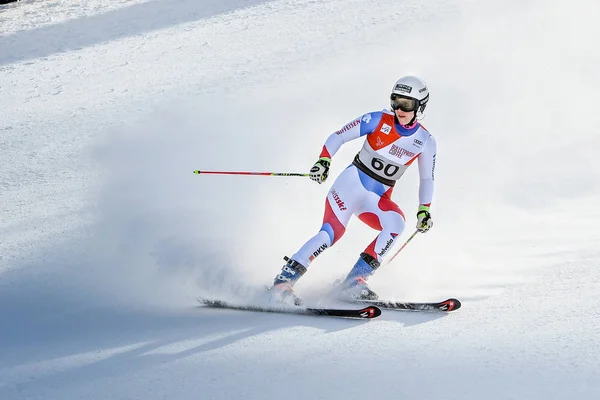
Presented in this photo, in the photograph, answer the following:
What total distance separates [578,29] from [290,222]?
805 cm

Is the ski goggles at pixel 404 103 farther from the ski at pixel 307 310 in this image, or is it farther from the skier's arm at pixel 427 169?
the ski at pixel 307 310

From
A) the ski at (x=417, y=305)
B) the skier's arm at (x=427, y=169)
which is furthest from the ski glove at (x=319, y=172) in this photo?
the ski at (x=417, y=305)

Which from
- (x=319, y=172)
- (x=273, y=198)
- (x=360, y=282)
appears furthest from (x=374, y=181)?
(x=273, y=198)

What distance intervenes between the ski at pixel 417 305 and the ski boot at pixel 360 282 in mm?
60

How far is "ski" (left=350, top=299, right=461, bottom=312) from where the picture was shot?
550 centimetres

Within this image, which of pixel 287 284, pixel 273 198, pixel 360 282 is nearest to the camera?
pixel 287 284

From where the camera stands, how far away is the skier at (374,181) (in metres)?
5.83

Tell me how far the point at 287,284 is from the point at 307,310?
0.32 metres

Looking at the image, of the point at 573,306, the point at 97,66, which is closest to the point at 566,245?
the point at 573,306

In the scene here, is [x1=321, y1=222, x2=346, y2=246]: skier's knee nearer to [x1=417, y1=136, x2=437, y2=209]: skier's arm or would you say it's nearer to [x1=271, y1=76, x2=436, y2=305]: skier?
[x1=271, y1=76, x2=436, y2=305]: skier

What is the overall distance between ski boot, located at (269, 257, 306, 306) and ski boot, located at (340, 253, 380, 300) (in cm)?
32

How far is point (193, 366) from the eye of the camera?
4.54m

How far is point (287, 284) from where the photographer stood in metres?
5.75

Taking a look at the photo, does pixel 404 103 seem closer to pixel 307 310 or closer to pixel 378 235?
pixel 378 235
